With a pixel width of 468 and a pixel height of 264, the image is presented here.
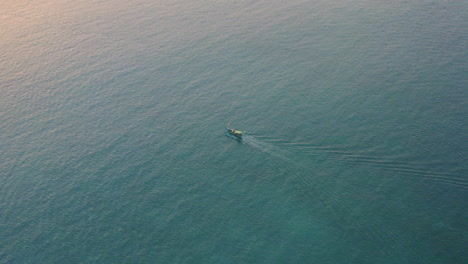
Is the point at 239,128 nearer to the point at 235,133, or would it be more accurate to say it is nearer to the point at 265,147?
the point at 235,133

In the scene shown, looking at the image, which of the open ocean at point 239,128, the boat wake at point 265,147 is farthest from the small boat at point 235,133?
the boat wake at point 265,147

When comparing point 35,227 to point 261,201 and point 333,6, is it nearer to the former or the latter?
point 261,201

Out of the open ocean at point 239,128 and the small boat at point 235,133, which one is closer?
the open ocean at point 239,128

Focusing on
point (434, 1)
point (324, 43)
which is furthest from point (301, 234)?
point (434, 1)

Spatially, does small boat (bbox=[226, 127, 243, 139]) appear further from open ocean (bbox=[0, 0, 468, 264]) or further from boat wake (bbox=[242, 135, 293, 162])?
boat wake (bbox=[242, 135, 293, 162])

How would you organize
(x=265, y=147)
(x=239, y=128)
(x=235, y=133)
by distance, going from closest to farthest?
(x=265, y=147)
(x=235, y=133)
(x=239, y=128)

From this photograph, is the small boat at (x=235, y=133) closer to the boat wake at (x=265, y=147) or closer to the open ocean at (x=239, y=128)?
the open ocean at (x=239, y=128)

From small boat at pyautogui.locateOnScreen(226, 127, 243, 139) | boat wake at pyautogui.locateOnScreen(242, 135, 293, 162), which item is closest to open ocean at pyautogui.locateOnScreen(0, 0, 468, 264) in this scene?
boat wake at pyautogui.locateOnScreen(242, 135, 293, 162)

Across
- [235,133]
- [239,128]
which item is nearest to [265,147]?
[235,133]
